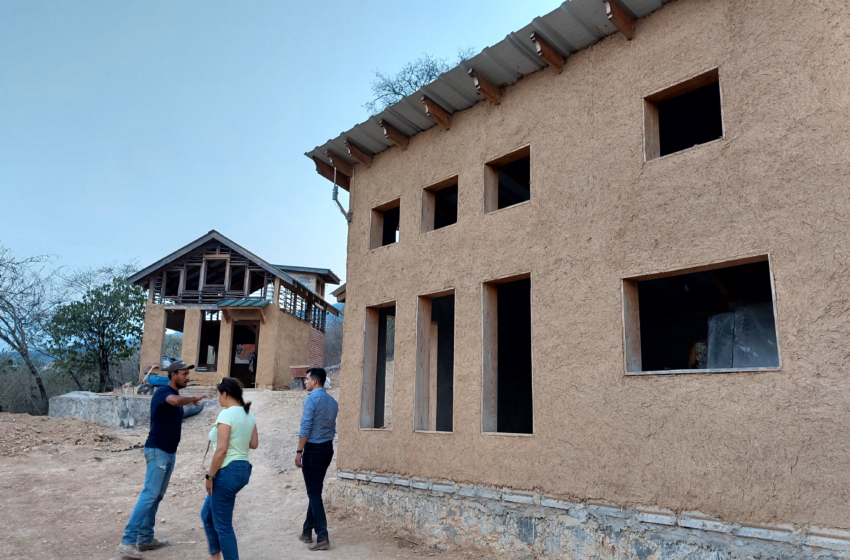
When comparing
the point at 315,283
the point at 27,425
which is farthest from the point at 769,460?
the point at 315,283

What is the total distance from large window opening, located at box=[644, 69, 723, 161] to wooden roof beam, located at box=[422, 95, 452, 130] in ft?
8.77

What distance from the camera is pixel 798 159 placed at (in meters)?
4.77

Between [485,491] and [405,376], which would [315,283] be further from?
[485,491]

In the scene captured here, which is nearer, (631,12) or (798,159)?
(798,159)

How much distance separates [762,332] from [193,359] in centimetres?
2113

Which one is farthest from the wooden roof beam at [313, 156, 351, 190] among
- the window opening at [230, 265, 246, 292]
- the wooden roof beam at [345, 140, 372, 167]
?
the window opening at [230, 265, 246, 292]

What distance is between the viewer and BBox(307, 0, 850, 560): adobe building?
4.55 meters

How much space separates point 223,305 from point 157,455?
16967mm

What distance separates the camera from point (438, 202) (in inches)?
385

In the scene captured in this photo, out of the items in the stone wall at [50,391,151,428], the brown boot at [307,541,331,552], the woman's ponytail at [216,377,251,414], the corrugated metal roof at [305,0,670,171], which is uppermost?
the corrugated metal roof at [305,0,670,171]

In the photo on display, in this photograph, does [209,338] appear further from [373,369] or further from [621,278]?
[621,278]

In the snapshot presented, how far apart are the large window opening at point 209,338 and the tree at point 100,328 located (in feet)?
9.16

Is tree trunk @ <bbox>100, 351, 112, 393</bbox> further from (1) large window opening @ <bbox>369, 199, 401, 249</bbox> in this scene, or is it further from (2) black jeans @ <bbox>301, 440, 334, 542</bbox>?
(2) black jeans @ <bbox>301, 440, 334, 542</bbox>

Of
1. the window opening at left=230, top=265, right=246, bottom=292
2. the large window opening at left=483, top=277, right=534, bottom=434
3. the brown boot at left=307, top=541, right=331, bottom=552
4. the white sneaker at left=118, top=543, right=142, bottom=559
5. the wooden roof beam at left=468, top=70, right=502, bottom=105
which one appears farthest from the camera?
the window opening at left=230, top=265, right=246, bottom=292
